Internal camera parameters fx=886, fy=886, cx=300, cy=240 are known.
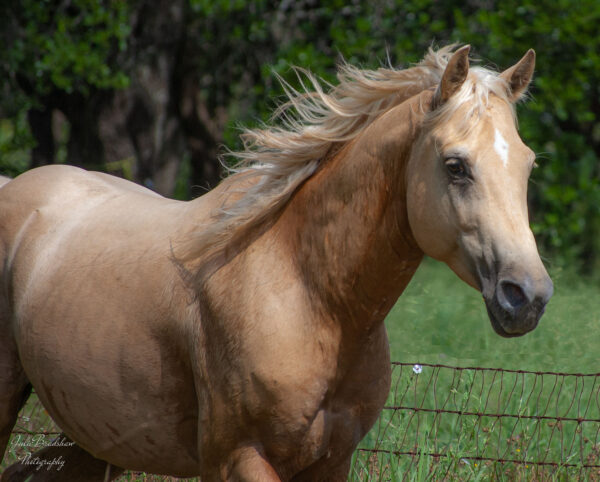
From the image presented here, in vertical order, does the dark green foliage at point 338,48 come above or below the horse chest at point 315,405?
below

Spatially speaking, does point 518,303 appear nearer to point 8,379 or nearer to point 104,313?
point 104,313

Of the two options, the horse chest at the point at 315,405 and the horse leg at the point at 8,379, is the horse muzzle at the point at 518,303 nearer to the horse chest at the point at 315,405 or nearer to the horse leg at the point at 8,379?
the horse chest at the point at 315,405

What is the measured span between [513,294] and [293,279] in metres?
0.73

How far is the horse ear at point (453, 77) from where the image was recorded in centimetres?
246

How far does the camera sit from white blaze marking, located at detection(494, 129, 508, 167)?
2.40 metres

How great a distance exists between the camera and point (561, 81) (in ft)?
28.3

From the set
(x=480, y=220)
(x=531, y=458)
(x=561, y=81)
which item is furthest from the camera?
(x=561, y=81)

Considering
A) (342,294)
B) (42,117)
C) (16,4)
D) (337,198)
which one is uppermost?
(337,198)

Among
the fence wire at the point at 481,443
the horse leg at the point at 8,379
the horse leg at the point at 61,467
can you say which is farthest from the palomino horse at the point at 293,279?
the fence wire at the point at 481,443

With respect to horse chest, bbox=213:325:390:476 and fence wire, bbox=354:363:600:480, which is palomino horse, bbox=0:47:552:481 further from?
fence wire, bbox=354:363:600:480

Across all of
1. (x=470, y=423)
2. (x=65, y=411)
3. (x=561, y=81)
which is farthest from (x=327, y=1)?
(x=65, y=411)

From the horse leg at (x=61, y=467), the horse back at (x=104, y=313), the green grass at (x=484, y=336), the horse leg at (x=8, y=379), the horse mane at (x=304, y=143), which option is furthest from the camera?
the green grass at (x=484, y=336)

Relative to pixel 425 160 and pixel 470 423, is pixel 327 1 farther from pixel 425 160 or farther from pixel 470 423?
pixel 425 160

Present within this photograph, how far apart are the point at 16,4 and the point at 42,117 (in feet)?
4.71
